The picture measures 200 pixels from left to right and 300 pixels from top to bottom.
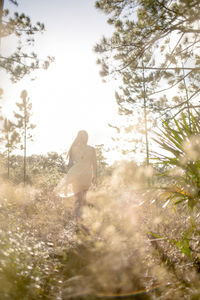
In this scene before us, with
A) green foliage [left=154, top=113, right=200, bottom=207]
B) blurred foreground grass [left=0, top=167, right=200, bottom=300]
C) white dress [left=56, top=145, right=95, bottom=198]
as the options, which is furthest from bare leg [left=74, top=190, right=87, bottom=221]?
green foliage [left=154, top=113, right=200, bottom=207]

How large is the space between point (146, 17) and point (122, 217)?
3.96 metres

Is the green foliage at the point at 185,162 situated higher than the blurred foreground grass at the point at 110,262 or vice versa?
the green foliage at the point at 185,162

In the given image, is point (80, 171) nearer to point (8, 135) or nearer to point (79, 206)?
point (79, 206)

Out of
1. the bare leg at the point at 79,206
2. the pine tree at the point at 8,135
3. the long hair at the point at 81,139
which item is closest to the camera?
the bare leg at the point at 79,206

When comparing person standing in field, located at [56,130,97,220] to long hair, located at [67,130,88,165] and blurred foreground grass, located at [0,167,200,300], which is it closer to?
long hair, located at [67,130,88,165]

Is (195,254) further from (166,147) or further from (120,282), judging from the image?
(166,147)

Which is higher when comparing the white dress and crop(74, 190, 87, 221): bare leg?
the white dress

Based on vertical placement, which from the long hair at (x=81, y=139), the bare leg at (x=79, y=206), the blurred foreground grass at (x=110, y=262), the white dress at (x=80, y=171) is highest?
the long hair at (x=81, y=139)

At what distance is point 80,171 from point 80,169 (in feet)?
0.20

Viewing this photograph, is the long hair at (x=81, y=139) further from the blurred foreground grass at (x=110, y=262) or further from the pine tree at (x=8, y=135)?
the pine tree at (x=8, y=135)

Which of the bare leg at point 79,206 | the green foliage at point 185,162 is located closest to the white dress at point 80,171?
the bare leg at point 79,206

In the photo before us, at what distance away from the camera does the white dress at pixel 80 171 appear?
5.71m

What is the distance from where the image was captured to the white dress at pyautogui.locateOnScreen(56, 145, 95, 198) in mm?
5711

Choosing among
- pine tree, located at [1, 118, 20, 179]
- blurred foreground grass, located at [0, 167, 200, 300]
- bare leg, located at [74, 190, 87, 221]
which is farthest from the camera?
pine tree, located at [1, 118, 20, 179]
